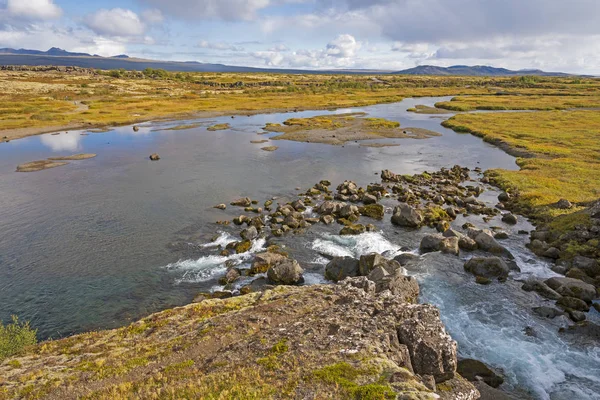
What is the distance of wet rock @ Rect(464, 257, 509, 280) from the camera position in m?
31.1

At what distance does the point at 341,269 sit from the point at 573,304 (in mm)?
17439

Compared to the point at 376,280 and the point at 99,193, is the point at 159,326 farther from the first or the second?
the point at 99,193

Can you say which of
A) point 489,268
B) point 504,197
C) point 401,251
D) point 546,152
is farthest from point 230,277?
point 546,152

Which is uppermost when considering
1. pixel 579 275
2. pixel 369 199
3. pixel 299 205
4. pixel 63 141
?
pixel 63 141

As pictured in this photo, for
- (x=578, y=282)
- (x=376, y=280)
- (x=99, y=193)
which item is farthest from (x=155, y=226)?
(x=578, y=282)

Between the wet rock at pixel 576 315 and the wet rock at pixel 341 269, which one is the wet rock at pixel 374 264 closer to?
the wet rock at pixel 341 269

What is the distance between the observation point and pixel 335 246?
124ft

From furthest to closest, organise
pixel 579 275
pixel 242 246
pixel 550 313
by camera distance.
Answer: pixel 242 246, pixel 579 275, pixel 550 313

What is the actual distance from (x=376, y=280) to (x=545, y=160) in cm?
5763

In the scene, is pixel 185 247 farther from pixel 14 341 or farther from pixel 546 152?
pixel 546 152

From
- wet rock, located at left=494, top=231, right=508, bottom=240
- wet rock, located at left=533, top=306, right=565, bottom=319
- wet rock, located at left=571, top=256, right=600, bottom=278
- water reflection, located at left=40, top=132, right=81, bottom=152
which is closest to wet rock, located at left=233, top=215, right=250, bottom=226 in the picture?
wet rock, located at left=494, top=231, right=508, bottom=240

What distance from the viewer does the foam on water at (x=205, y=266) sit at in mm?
31766

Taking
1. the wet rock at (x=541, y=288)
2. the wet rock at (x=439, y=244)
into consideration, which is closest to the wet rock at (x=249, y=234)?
the wet rock at (x=439, y=244)

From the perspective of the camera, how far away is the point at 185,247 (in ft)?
Answer: 122
